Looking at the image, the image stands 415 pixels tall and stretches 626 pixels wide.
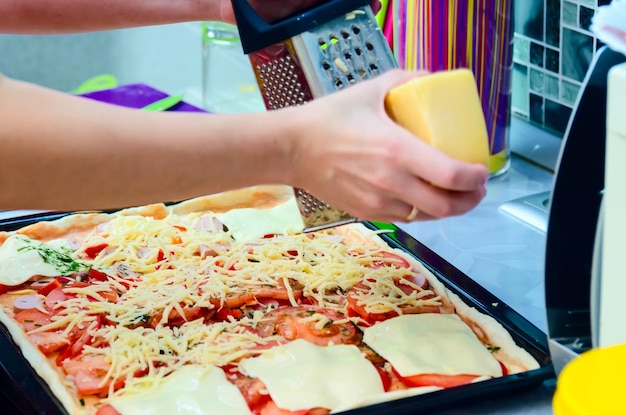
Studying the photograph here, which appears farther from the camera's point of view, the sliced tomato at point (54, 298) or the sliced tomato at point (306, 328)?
the sliced tomato at point (54, 298)

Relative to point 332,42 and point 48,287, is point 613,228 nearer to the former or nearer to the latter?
point 332,42

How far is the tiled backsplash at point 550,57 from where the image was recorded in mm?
1829

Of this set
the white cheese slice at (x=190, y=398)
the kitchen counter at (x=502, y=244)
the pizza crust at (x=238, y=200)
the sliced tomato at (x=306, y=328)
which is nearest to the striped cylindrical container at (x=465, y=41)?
the kitchen counter at (x=502, y=244)

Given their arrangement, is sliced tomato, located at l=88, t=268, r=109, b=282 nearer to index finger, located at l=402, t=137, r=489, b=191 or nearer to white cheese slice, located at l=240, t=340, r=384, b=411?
white cheese slice, located at l=240, t=340, r=384, b=411

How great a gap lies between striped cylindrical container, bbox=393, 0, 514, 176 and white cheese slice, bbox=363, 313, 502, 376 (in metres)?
0.60

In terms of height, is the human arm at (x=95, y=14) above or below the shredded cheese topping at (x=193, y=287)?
above

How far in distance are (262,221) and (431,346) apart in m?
0.53

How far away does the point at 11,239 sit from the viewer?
1.62 m

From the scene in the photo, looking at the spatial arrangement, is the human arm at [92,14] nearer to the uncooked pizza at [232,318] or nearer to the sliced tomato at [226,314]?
the uncooked pizza at [232,318]

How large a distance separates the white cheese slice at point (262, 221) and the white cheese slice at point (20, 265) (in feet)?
1.10

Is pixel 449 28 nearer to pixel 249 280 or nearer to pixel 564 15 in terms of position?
pixel 564 15

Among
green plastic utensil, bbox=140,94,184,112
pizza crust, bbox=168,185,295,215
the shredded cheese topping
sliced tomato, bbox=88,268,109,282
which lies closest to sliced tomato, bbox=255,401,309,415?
the shredded cheese topping

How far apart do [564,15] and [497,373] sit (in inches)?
36.8

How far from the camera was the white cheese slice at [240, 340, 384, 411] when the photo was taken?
3.76ft
